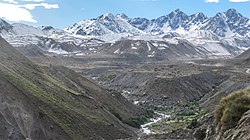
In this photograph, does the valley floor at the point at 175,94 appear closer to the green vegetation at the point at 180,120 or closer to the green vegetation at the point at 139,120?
the green vegetation at the point at 180,120

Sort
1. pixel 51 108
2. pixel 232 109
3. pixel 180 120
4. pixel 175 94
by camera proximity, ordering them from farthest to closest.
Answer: pixel 175 94 < pixel 180 120 < pixel 51 108 < pixel 232 109

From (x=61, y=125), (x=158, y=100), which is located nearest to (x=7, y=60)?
(x=61, y=125)

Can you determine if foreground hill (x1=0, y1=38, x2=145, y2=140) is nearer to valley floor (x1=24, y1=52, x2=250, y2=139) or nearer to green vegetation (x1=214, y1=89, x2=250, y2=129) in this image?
valley floor (x1=24, y1=52, x2=250, y2=139)

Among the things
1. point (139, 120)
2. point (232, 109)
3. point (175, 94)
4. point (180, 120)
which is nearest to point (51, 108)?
point (139, 120)

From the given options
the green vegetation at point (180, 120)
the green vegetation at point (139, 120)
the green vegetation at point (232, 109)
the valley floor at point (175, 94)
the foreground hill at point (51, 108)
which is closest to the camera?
the green vegetation at point (232, 109)

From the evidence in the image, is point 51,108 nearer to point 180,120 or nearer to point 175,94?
point 180,120

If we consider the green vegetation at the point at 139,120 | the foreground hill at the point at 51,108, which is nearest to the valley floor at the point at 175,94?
the green vegetation at the point at 139,120
